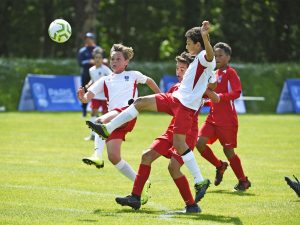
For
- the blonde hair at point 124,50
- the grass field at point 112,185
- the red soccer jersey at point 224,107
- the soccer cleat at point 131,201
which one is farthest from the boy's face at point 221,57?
the soccer cleat at point 131,201

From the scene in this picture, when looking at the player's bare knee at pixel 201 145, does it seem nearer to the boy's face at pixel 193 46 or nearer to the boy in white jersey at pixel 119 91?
the boy in white jersey at pixel 119 91

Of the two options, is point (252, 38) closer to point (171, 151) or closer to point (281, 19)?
point (281, 19)

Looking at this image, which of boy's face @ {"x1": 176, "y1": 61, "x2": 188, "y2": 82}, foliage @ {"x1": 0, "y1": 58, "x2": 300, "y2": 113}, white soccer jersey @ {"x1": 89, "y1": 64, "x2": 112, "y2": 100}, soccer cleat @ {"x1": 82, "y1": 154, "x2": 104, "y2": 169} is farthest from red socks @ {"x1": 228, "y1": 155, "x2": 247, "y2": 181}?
foliage @ {"x1": 0, "y1": 58, "x2": 300, "y2": 113}

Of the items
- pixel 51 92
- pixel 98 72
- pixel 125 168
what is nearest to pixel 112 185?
pixel 125 168

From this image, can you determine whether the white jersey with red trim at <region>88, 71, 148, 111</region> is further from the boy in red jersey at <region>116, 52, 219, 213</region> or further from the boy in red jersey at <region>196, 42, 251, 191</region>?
the boy in red jersey at <region>196, 42, 251, 191</region>

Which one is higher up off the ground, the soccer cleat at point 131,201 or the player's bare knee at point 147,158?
the player's bare knee at point 147,158

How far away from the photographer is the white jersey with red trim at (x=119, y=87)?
1093 centimetres

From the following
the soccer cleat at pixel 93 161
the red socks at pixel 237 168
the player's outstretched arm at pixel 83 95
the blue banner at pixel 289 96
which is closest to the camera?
the soccer cleat at pixel 93 161

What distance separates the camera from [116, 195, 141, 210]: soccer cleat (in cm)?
959

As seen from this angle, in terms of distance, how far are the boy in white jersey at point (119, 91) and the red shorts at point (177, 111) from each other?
40.9 inches

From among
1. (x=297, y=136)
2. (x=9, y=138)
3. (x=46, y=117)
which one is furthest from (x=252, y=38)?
(x=9, y=138)

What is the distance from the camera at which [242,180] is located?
1183 centimetres

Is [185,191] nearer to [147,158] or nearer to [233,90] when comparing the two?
[147,158]

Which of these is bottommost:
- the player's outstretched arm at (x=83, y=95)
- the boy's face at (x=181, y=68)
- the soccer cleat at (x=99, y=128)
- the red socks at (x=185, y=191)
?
the red socks at (x=185, y=191)
